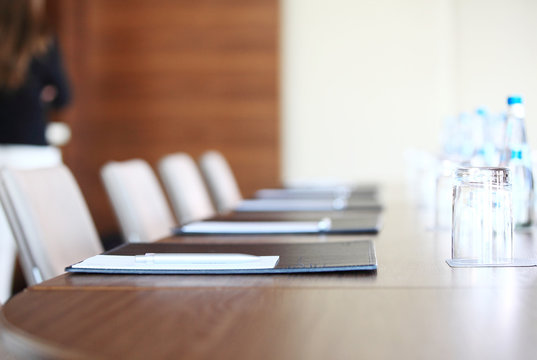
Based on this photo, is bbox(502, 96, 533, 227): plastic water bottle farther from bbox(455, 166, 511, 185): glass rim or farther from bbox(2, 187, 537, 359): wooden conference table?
bbox(2, 187, 537, 359): wooden conference table

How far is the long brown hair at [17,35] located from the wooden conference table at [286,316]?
3.13 m

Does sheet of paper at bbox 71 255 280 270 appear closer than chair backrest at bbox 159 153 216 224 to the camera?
Yes

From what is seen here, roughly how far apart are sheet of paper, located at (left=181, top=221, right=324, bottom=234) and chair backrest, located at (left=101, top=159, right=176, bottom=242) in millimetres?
397

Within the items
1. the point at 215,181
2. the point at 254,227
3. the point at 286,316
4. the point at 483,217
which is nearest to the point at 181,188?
the point at 215,181

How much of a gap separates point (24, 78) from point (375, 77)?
9.17 feet

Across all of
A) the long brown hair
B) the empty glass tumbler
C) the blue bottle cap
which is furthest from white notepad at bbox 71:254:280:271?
the long brown hair

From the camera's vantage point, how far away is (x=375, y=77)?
5930mm

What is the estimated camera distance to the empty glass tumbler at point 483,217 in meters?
1.31

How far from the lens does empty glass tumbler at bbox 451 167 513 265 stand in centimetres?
131

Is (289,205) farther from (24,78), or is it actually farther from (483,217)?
(24,78)

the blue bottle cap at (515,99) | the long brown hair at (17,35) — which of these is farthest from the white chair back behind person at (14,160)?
the blue bottle cap at (515,99)

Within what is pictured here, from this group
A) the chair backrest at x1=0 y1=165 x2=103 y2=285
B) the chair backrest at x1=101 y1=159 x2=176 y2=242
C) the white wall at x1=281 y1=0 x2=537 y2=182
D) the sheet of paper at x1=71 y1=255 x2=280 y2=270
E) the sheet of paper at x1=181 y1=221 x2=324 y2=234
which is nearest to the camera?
the sheet of paper at x1=71 y1=255 x2=280 y2=270

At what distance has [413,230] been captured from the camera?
1899 millimetres

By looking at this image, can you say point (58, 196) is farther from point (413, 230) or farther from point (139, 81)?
point (139, 81)
